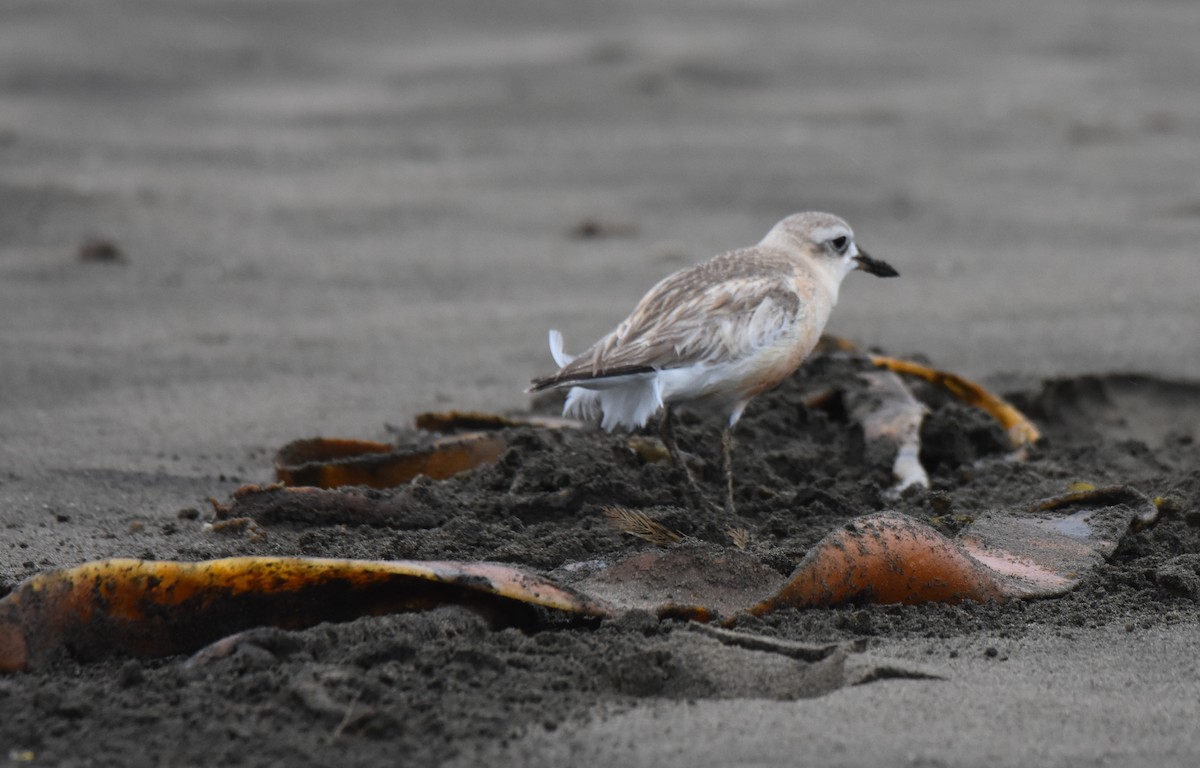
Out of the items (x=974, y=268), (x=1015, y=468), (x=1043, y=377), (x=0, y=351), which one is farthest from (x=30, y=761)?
(x=974, y=268)

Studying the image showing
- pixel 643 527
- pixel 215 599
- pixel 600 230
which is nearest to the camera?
pixel 215 599

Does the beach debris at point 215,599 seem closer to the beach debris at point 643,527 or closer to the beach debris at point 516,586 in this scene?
the beach debris at point 516,586

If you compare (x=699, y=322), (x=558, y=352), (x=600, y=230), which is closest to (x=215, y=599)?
(x=558, y=352)

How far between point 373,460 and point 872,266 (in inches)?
80.1

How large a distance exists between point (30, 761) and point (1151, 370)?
15.6 feet

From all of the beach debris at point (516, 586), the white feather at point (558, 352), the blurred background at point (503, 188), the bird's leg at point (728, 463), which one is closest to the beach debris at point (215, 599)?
the beach debris at point (516, 586)

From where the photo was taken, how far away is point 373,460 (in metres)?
4.77

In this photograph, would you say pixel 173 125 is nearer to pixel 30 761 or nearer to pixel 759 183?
pixel 759 183

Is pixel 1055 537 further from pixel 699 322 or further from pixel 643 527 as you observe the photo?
pixel 699 322

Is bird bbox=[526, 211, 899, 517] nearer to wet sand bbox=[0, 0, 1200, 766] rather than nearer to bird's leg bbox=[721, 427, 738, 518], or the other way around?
bird's leg bbox=[721, 427, 738, 518]

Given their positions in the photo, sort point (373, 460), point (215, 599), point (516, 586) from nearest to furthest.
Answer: point (215, 599), point (516, 586), point (373, 460)

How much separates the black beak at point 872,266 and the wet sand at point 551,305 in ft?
1.95

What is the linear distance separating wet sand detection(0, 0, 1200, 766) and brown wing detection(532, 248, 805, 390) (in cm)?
29

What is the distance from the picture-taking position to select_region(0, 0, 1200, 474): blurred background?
628 centimetres
